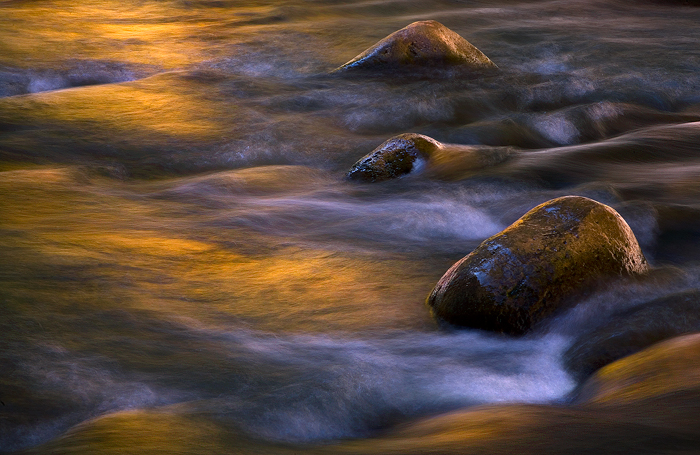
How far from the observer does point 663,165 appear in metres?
5.76

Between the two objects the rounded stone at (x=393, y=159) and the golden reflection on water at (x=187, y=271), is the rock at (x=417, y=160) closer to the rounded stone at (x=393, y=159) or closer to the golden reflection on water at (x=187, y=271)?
the rounded stone at (x=393, y=159)

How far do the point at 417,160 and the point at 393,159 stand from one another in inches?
7.4

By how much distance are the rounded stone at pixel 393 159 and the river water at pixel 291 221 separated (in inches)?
6.4

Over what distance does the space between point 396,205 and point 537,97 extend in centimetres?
332

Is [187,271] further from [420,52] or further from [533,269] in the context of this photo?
[420,52]

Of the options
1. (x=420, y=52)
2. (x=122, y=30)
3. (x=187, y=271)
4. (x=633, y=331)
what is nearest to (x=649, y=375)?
(x=633, y=331)

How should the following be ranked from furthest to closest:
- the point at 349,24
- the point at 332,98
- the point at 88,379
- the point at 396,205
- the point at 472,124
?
the point at 349,24, the point at 332,98, the point at 472,124, the point at 396,205, the point at 88,379

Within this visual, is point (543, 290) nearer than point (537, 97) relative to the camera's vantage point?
Yes

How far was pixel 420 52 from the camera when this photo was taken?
8336mm

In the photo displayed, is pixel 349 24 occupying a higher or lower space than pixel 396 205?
higher

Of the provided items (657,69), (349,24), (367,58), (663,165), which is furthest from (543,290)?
(349,24)

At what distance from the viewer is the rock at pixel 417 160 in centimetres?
563

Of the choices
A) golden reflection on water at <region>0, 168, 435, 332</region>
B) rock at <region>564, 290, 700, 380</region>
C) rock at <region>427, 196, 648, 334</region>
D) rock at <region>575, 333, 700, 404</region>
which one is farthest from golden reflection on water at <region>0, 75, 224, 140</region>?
rock at <region>575, 333, 700, 404</region>

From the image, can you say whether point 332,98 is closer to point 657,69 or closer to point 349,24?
point 349,24
